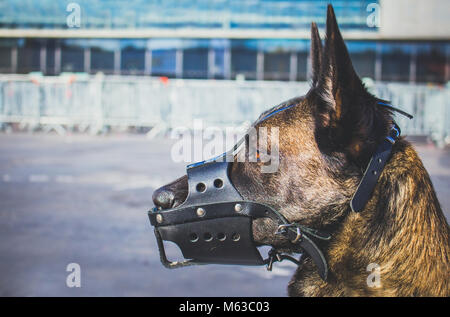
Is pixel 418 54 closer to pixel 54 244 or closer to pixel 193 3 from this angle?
pixel 193 3

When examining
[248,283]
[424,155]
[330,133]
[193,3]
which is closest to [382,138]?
[330,133]

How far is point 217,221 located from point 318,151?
0.42m

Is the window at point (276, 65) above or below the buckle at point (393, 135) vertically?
above

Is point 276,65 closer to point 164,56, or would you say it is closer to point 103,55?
point 164,56

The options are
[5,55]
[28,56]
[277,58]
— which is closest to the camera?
[277,58]

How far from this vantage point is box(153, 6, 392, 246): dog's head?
142 centimetres

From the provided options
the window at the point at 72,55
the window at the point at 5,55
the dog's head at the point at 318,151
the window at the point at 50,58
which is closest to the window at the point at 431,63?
the window at the point at 72,55

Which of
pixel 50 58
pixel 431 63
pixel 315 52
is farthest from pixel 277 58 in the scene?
pixel 315 52

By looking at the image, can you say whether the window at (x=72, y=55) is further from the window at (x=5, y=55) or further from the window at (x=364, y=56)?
the window at (x=364, y=56)

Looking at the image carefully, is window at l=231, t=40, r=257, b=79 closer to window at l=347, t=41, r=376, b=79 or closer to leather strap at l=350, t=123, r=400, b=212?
window at l=347, t=41, r=376, b=79

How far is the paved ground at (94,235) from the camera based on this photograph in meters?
3.25

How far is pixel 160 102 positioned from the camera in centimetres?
1353

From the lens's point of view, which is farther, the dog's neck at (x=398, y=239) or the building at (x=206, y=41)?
the building at (x=206, y=41)

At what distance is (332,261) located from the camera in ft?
5.21
